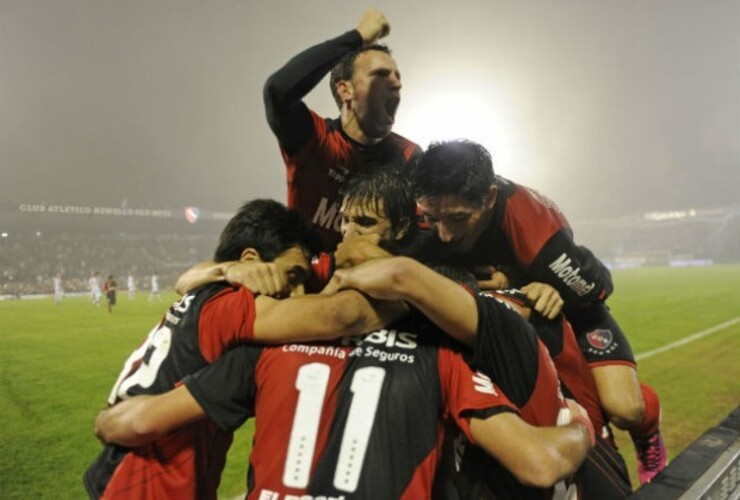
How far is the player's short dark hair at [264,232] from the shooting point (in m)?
1.65

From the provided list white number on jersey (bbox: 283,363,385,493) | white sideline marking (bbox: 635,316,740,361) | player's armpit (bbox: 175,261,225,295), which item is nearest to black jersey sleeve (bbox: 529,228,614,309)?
white number on jersey (bbox: 283,363,385,493)

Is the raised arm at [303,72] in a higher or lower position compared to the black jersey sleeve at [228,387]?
higher

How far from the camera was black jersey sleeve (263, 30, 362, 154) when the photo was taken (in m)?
1.88

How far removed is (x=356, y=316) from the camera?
4.34 feet

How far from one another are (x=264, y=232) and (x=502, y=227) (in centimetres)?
78

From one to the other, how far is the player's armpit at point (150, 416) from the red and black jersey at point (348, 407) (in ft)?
0.13

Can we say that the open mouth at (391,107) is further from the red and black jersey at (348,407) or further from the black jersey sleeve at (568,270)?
the red and black jersey at (348,407)

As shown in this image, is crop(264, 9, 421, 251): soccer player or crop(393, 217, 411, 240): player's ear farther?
crop(264, 9, 421, 251): soccer player

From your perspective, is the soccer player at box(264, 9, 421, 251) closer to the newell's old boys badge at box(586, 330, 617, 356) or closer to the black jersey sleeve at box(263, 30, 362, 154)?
the black jersey sleeve at box(263, 30, 362, 154)

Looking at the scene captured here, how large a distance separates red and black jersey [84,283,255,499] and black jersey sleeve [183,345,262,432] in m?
0.05

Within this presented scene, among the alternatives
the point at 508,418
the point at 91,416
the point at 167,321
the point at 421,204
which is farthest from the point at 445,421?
the point at 91,416

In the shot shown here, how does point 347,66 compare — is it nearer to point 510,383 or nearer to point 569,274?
point 569,274

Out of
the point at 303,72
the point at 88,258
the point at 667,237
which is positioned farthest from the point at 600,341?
the point at 667,237

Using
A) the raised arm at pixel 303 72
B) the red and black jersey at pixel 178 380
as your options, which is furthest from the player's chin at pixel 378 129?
the red and black jersey at pixel 178 380
